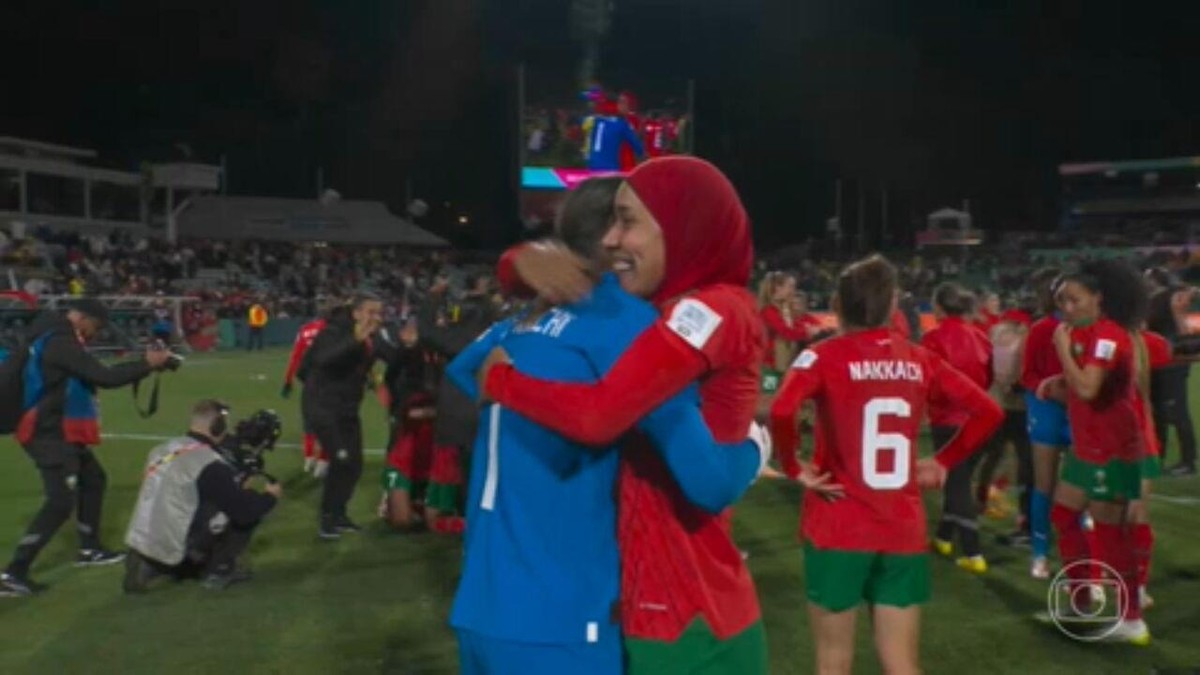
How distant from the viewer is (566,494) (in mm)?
1945

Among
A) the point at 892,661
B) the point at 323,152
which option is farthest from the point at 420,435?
the point at 323,152

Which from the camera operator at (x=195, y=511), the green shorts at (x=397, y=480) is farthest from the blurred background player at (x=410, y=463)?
the camera operator at (x=195, y=511)

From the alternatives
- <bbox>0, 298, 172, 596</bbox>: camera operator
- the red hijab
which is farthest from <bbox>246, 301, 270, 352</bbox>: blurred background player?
the red hijab

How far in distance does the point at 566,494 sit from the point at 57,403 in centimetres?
672

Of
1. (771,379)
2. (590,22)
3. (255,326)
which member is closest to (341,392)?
(771,379)

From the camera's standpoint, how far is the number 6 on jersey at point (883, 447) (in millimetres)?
3902

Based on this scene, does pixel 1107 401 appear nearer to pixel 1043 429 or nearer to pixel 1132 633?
pixel 1132 633

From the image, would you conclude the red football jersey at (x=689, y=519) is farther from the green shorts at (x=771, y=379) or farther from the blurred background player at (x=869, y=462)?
the green shorts at (x=771, y=379)

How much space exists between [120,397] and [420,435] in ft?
43.7

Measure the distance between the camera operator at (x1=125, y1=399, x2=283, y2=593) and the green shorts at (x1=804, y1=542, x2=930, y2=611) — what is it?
448 centimetres

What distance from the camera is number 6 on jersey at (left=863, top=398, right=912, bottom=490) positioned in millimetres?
3902

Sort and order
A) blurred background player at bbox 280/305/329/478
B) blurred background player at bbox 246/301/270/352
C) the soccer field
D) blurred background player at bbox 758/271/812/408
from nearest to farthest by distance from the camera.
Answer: the soccer field < blurred background player at bbox 758/271/812/408 < blurred background player at bbox 280/305/329/478 < blurred background player at bbox 246/301/270/352

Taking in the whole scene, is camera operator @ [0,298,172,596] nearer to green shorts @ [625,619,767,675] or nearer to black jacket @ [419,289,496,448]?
black jacket @ [419,289,496,448]

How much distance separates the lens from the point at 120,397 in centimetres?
2034
